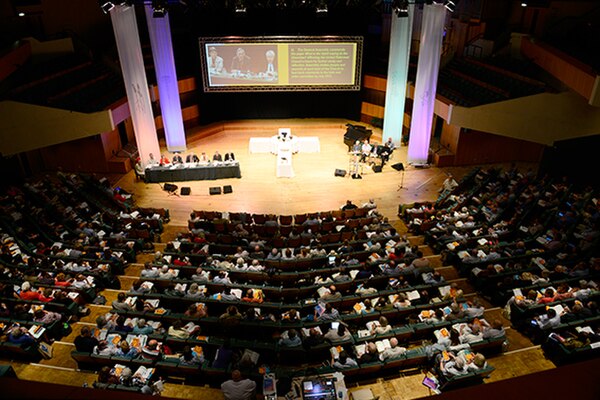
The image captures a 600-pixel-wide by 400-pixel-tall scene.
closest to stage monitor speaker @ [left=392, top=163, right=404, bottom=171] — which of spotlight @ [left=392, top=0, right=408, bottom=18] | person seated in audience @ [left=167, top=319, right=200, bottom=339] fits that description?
spotlight @ [left=392, top=0, right=408, bottom=18]

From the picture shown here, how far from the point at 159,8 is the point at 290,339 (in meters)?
12.8

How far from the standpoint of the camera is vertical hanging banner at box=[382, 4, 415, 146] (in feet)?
56.9

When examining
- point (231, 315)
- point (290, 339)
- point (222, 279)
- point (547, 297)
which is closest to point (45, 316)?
point (222, 279)

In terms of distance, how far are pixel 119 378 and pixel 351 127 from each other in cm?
1526

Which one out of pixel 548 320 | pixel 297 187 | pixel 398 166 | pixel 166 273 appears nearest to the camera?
pixel 548 320

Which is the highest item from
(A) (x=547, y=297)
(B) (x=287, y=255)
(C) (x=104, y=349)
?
(C) (x=104, y=349)

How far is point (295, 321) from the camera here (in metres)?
8.02

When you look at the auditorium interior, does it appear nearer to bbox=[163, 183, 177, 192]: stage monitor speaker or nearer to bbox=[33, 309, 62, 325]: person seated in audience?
bbox=[33, 309, 62, 325]: person seated in audience

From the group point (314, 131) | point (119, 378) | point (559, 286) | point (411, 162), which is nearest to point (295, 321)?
point (119, 378)

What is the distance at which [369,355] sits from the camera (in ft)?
23.6

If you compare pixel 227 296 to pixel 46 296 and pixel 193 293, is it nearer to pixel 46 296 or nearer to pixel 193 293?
pixel 193 293

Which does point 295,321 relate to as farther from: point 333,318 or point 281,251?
point 281,251

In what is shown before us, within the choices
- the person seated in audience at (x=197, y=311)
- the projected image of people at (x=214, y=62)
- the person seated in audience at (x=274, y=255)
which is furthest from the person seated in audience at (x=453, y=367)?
the projected image of people at (x=214, y=62)

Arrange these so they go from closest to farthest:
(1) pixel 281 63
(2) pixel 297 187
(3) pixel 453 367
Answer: (3) pixel 453 367, (2) pixel 297 187, (1) pixel 281 63
